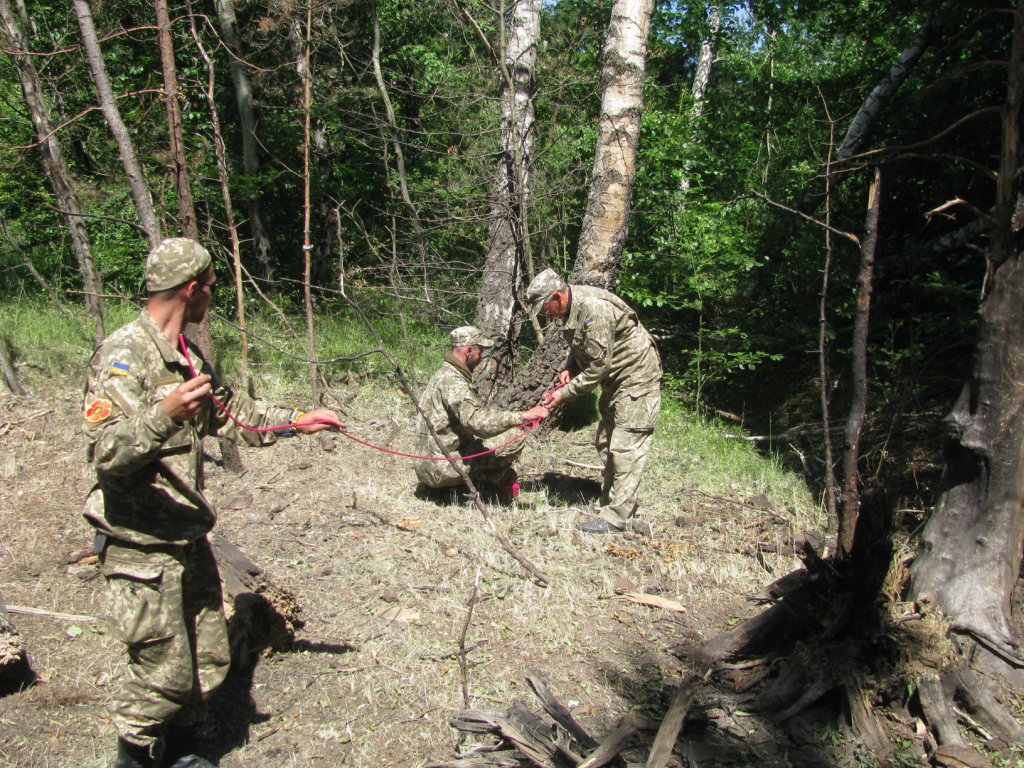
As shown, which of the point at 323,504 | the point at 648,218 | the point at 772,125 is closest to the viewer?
the point at 323,504

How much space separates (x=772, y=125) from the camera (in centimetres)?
1108

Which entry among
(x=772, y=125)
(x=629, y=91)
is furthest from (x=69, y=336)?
(x=772, y=125)

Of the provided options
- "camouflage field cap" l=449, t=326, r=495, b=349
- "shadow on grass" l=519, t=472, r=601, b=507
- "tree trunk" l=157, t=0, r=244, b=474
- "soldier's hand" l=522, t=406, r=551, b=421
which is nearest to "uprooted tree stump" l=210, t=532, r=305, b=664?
"tree trunk" l=157, t=0, r=244, b=474

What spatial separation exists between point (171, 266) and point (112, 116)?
12.6ft

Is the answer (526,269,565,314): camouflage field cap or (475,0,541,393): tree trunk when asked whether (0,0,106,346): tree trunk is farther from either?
(526,269,565,314): camouflage field cap

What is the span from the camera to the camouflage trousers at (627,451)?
6.13 meters

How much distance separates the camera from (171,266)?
9.77ft

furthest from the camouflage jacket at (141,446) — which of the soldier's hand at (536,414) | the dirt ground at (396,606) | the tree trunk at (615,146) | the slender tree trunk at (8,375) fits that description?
the slender tree trunk at (8,375)

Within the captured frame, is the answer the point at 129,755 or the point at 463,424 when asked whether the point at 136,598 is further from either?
the point at 463,424

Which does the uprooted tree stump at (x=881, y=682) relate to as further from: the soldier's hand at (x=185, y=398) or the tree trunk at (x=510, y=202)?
the tree trunk at (x=510, y=202)

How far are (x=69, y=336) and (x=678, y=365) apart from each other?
25.7 feet

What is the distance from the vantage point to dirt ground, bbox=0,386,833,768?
356 cm

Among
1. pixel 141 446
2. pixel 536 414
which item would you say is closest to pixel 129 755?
pixel 141 446

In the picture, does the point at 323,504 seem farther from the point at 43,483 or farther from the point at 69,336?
the point at 69,336
